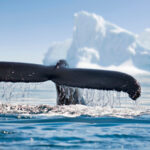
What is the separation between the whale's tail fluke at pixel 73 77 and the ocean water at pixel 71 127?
0.22m

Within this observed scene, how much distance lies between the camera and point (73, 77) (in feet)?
19.8

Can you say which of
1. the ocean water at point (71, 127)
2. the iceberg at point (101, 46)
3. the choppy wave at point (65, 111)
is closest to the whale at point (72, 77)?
the ocean water at point (71, 127)

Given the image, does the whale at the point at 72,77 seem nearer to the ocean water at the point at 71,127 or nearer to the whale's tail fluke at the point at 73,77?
the whale's tail fluke at the point at 73,77

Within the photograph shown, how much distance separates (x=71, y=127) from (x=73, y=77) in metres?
1.81

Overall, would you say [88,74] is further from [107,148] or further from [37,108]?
[37,108]

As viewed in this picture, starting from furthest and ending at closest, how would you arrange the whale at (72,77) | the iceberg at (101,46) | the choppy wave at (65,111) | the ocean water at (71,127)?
the iceberg at (101,46) → the choppy wave at (65,111) → the whale at (72,77) → the ocean water at (71,127)

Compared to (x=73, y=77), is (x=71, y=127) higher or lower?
lower

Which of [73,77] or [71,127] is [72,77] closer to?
Answer: [73,77]

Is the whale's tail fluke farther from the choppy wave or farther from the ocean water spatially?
the choppy wave

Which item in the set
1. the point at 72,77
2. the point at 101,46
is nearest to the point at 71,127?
the point at 72,77

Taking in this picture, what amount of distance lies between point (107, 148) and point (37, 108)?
543cm

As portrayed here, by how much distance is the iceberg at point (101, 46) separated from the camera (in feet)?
363

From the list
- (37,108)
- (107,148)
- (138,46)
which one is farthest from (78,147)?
(138,46)

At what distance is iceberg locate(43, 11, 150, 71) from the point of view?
110750mm
